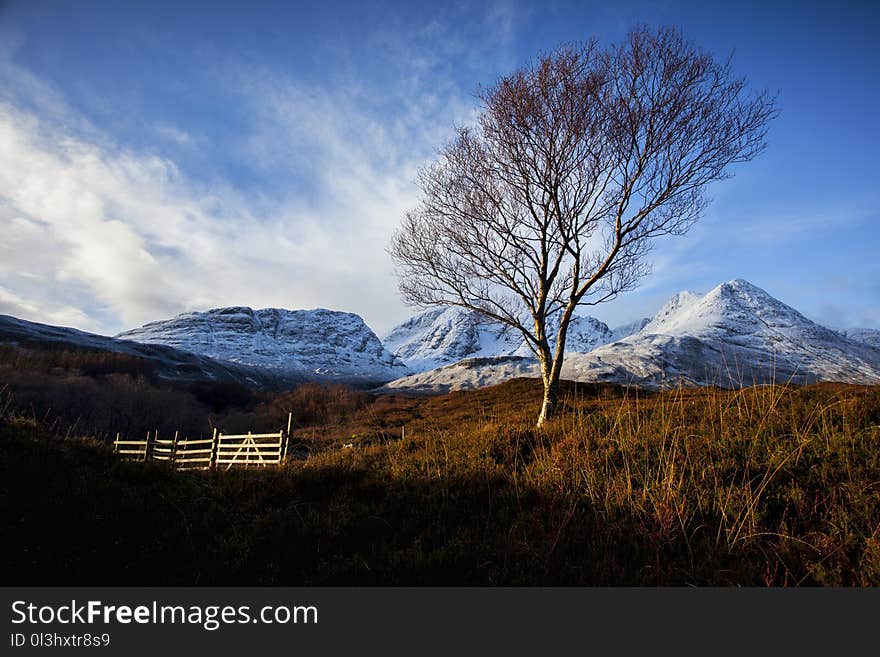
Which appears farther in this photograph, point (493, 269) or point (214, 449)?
point (214, 449)

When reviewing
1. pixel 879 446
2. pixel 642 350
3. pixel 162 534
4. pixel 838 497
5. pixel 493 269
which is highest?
pixel 642 350

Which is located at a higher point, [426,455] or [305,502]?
[426,455]

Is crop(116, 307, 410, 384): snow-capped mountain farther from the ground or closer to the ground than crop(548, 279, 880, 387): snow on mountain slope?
farther from the ground

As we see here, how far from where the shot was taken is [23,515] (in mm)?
3779

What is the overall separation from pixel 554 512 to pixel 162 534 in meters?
4.01

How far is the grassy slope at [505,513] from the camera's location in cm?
313

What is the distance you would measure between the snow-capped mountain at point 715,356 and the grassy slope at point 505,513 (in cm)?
2404

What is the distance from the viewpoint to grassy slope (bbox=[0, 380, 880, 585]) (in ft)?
10.3

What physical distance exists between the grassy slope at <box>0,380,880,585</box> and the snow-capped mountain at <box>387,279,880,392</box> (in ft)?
78.9

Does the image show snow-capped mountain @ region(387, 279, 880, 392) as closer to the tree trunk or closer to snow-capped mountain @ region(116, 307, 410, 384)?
the tree trunk

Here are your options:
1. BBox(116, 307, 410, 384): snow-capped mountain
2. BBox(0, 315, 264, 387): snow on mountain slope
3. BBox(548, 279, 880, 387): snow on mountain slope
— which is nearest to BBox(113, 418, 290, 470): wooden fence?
BBox(548, 279, 880, 387): snow on mountain slope
